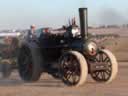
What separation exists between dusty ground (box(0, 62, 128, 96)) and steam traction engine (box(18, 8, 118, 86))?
1.02ft

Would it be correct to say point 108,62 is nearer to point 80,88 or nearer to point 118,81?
point 118,81

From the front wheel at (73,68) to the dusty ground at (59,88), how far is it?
231 millimetres

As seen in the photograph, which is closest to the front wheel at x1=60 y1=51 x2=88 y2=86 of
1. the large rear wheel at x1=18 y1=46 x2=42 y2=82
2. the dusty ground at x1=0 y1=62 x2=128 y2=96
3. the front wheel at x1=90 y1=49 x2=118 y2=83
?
the dusty ground at x1=0 y1=62 x2=128 y2=96

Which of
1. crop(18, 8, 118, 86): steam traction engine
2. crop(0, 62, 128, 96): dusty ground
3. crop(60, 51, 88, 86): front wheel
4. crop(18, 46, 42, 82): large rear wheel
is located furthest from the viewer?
crop(18, 46, 42, 82): large rear wheel

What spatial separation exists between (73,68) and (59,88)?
0.76 meters

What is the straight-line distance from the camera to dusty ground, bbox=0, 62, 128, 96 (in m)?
13.4

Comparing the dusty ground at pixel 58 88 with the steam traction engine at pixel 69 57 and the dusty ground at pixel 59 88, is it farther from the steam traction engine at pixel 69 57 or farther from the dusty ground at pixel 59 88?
the steam traction engine at pixel 69 57

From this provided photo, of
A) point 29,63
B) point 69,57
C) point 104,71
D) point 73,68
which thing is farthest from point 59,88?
point 29,63

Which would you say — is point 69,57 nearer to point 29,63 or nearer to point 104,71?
point 104,71

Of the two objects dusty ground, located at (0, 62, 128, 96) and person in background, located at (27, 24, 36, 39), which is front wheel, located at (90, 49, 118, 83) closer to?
dusty ground, located at (0, 62, 128, 96)

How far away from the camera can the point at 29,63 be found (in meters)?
16.7

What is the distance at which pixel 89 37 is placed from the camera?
15.4m

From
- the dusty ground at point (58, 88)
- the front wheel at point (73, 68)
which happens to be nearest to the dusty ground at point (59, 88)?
the dusty ground at point (58, 88)

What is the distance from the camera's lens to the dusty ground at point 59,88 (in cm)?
1338
